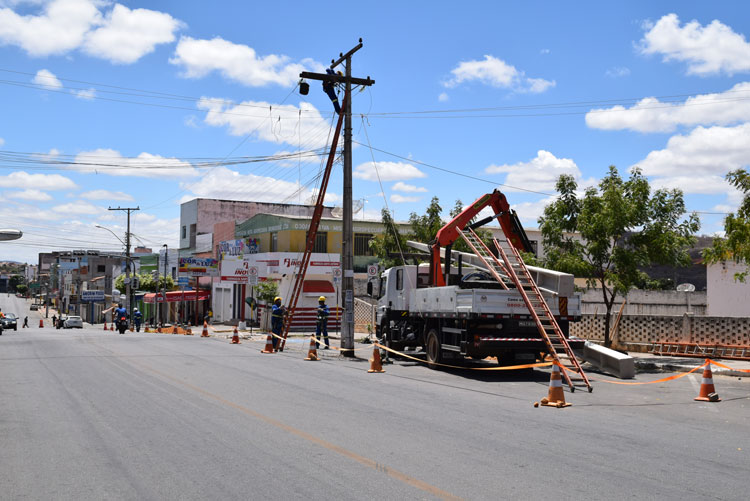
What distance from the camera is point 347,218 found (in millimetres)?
22094

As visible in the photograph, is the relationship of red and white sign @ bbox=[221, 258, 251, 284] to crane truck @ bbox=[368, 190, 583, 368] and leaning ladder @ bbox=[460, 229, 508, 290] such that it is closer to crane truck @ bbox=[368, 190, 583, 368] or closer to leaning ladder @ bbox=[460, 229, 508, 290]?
crane truck @ bbox=[368, 190, 583, 368]

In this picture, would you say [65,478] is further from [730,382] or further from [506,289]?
[730,382]

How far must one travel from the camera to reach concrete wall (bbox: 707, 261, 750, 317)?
945 inches

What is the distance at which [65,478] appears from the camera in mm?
6617

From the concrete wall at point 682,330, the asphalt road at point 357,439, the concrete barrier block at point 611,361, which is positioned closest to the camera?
the asphalt road at point 357,439

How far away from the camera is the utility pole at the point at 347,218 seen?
72.6 ft

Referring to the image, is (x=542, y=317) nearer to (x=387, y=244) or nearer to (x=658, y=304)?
(x=387, y=244)

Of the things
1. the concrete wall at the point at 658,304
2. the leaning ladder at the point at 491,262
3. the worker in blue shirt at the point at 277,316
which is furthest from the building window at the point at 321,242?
the leaning ladder at the point at 491,262

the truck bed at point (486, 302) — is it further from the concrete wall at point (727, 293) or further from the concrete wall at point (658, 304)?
the concrete wall at point (658, 304)

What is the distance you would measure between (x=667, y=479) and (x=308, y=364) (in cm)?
1352

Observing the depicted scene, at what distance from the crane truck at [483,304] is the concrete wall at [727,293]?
981 centimetres

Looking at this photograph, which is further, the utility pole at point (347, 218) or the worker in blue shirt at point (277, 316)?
the worker in blue shirt at point (277, 316)

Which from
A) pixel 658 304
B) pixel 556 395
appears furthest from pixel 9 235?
pixel 658 304

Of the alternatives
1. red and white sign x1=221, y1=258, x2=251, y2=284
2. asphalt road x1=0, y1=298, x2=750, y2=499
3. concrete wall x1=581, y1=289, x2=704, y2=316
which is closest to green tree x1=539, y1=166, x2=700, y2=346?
asphalt road x1=0, y1=298, x2=750, y2=499
